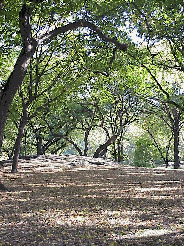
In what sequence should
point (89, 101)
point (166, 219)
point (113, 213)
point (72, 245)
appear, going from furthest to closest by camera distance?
1. point (89, 101)
2. point (113, 213)
3. point (166, 219)
4. point (72, 245)

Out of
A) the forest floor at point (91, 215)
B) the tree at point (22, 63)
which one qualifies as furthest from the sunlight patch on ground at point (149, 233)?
the tree at point (22, 63)

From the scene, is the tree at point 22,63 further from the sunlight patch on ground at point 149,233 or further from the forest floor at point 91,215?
the sunlight patch on ground at point 149,233

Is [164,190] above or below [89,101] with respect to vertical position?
below

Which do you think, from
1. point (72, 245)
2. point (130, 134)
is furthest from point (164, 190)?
point (130, 134)

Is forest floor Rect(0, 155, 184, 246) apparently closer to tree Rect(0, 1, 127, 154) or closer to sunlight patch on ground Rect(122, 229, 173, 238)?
sunlight patch on ground Rect(122, 229, 173, 238)

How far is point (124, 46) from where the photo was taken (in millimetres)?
8914

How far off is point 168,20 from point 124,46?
312cm

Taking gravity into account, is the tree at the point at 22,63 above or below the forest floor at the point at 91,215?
above

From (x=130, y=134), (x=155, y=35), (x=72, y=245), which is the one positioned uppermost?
(x=155, y=35)

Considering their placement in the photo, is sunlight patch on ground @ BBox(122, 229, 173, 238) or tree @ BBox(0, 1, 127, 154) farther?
tree @ BBox(0, 1, 127, 154)

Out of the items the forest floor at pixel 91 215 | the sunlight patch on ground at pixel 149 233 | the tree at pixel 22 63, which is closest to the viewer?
the forest floor at pixel 91 215

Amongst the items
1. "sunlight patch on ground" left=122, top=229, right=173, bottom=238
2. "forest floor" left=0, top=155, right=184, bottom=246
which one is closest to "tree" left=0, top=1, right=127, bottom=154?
"forest floor" left=0, top=155, right=184, bottom=246

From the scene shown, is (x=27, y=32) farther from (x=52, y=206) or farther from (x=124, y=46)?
(x=52, y=206)

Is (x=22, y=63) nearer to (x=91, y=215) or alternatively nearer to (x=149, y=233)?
(x=91, y=215)
